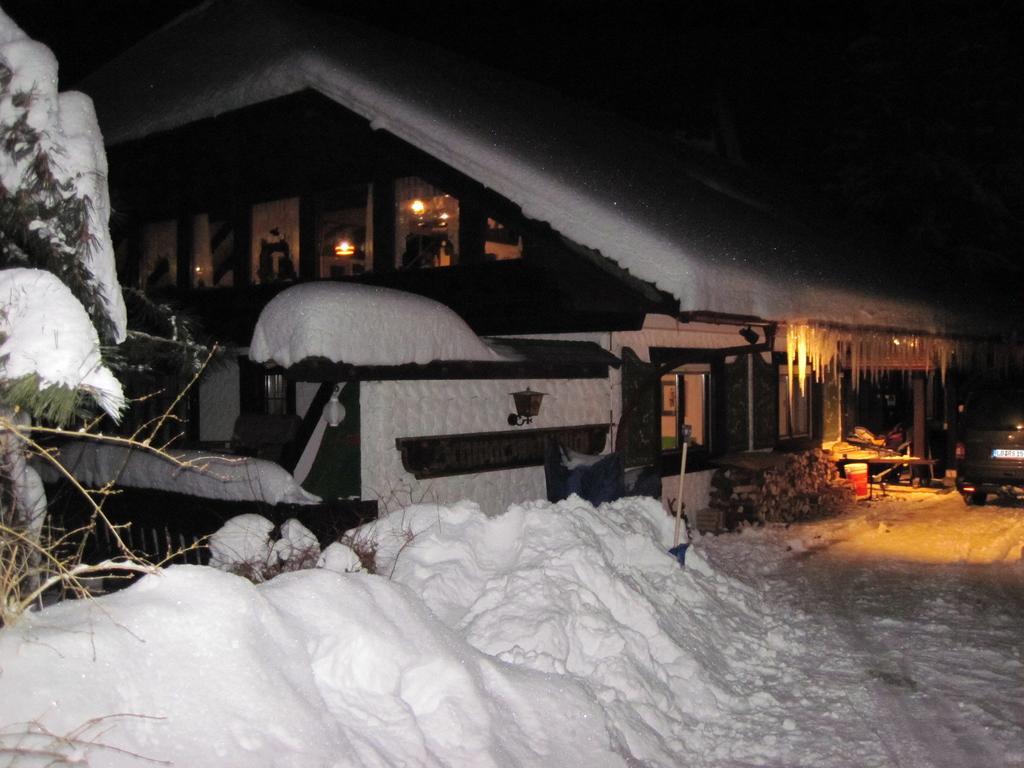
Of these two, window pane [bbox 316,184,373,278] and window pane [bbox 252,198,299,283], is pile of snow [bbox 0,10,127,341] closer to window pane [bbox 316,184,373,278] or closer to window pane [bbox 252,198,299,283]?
window pane [bbox 316,184,373,278]

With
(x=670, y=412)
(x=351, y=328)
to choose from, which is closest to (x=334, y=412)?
(x=351, y=328)

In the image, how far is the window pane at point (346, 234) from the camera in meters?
13.1

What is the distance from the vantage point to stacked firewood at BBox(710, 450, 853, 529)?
516 inches

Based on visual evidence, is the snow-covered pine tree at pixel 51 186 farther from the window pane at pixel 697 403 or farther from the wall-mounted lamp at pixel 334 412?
the window pane at pixel 697 403

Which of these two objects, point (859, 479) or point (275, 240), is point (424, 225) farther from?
point (859, 479)

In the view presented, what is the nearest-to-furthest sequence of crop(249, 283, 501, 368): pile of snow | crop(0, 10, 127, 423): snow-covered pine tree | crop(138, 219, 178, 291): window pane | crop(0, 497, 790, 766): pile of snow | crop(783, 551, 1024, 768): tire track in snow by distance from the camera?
crop(0, 497, 790, 766): pile of snow → crop(0, 10, 127, 423): snow-covered pine tree → crop(783, 551, 1024, 768): tire track in snow → crop(249, 283, 501, 368): pile of snow → crop(138, 219, 178, 291): window pane

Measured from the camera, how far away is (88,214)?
442 cm

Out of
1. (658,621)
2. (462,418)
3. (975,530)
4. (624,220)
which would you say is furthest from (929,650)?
(975,530)

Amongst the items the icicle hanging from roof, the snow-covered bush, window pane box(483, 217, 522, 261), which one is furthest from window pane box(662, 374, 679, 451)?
the snow-covered bush

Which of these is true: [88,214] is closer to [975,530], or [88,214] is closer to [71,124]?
[71,124]

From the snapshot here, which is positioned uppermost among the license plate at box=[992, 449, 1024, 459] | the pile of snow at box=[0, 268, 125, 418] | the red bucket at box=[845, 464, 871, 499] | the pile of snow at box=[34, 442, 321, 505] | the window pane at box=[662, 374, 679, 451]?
the pile of snow at box=[0, 268, 125, 418]

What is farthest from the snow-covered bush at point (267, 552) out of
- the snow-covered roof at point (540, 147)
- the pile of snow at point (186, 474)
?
the snow-covered roof at point (540, 147)

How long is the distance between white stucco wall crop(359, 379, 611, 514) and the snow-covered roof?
195 cm

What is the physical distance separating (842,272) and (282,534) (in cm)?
1052
